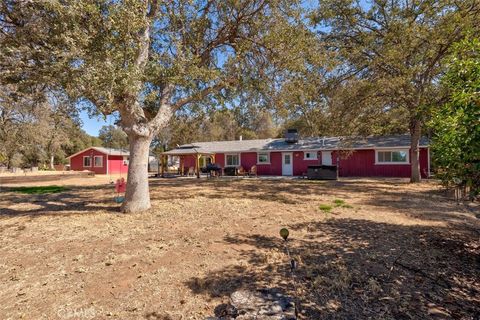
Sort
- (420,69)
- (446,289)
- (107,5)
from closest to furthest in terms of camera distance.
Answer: (446,289)
(107,5)
(420,69)

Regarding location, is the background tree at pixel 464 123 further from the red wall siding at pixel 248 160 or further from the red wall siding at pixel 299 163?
the red wall siding at pixel 248 160

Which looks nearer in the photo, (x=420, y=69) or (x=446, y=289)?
(x=446, y=289)

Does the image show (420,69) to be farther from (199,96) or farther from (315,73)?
(199,96)

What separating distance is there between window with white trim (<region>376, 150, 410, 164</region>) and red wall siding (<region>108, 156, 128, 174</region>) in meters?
29.5

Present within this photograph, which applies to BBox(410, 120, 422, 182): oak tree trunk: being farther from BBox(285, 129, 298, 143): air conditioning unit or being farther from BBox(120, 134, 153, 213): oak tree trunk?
BBox(120, 134, 153, 213): oak tree trunk

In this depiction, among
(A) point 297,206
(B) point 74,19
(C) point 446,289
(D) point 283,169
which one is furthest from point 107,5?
(D) point 283,169

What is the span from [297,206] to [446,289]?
528 cm

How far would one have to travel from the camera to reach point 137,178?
8.23 metres

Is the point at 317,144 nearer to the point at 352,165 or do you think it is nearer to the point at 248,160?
the point at 352,165

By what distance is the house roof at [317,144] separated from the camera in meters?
20.2

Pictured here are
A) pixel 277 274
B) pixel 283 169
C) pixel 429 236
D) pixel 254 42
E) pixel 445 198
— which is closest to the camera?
pixel 277 274

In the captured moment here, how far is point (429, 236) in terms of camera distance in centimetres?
575

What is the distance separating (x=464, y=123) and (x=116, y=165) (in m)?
36.8

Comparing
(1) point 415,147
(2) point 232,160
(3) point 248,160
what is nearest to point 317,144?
(3) point 248,160
